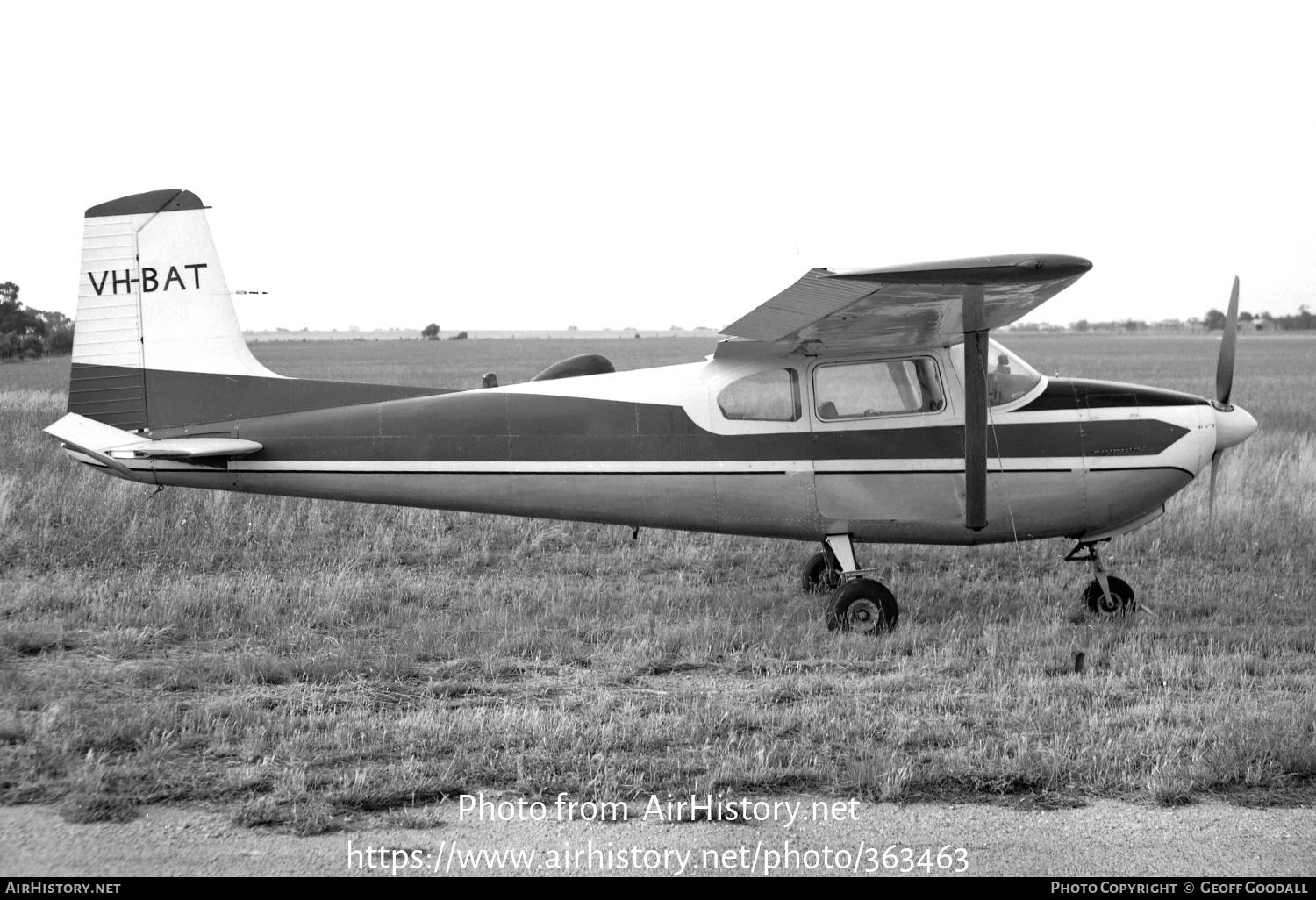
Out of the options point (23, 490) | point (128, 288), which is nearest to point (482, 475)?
point (128, 288)

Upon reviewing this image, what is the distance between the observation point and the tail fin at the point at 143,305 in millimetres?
7703

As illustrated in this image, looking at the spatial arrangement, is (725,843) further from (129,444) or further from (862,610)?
(129,444)

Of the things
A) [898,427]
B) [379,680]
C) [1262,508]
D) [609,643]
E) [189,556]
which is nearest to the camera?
[379,680]

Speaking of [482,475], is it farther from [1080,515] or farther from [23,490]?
[23,490]

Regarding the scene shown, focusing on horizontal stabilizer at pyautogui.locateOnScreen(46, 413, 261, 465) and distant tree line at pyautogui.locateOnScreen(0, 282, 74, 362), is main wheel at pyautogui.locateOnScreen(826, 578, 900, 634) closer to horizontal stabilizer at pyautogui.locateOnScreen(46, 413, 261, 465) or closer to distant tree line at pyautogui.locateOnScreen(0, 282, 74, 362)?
horizontal stabilizer at pyautogui.locateOnScreen(46, 413, 261, 465)

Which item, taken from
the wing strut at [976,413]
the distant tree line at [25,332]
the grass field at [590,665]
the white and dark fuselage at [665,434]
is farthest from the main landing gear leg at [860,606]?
the distant tree line at [25,332]

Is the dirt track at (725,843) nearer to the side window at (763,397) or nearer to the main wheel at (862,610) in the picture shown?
the main wheel at (862,610)

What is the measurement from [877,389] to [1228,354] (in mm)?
2634

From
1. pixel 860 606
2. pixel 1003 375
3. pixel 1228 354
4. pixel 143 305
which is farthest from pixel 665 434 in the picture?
pixel 1228 354

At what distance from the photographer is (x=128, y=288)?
25.4 feet

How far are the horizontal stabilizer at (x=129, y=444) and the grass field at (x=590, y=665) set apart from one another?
110cm

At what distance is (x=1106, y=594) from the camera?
7.91 m

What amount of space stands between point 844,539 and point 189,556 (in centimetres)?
582

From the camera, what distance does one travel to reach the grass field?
459 cm
